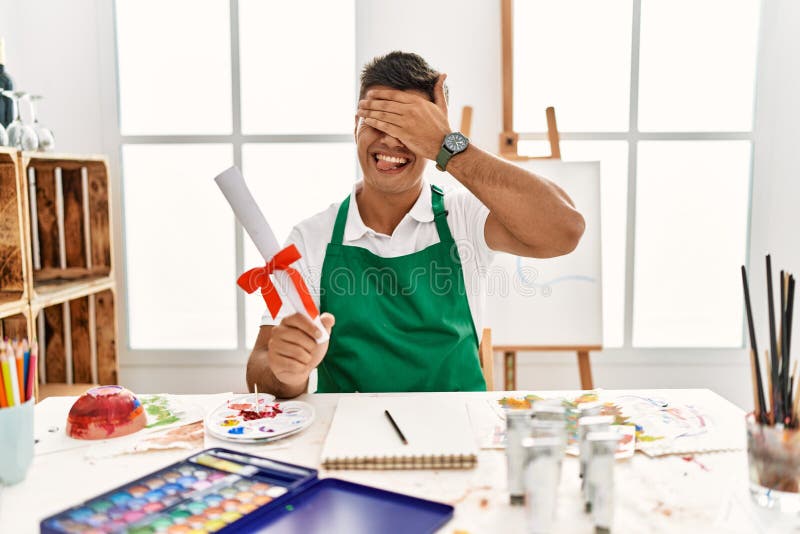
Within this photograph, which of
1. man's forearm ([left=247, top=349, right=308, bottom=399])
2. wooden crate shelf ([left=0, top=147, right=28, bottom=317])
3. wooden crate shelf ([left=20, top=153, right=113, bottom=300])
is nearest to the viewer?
man's forearm ([left=247, top=349, right=308, bottom=399])

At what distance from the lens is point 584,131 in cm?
A: 257

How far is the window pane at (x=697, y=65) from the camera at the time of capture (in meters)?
2.50

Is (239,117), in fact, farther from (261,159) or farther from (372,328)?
(372,328)

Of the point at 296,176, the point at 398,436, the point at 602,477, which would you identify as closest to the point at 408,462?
the point at 398,436

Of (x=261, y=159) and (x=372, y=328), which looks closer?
(x=372, y=328)

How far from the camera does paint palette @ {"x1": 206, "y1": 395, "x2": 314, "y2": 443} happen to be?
3.43 feet

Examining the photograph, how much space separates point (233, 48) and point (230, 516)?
2.19 meters

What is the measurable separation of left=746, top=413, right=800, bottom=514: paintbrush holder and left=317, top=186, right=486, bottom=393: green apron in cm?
78

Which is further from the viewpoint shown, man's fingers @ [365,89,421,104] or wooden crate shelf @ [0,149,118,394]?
wooden crate shelf @ [0,149,118,394]

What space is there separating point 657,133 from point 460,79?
855 mm

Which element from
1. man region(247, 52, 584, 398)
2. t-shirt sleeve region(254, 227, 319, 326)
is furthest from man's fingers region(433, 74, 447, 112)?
t-shirt sleeve region(254, 227, 319, 326)

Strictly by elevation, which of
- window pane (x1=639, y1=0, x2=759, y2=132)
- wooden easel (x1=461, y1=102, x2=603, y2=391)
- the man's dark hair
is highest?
Answer: window pane (x1=639, y1=0, x2=759, y2=132)

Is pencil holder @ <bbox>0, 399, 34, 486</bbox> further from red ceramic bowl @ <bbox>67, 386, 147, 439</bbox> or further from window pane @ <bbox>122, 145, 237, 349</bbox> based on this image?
window pane @ <bbox>122, 145, 237, 349</bbox>

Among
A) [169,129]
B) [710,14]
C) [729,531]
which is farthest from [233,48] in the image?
[729,531]
